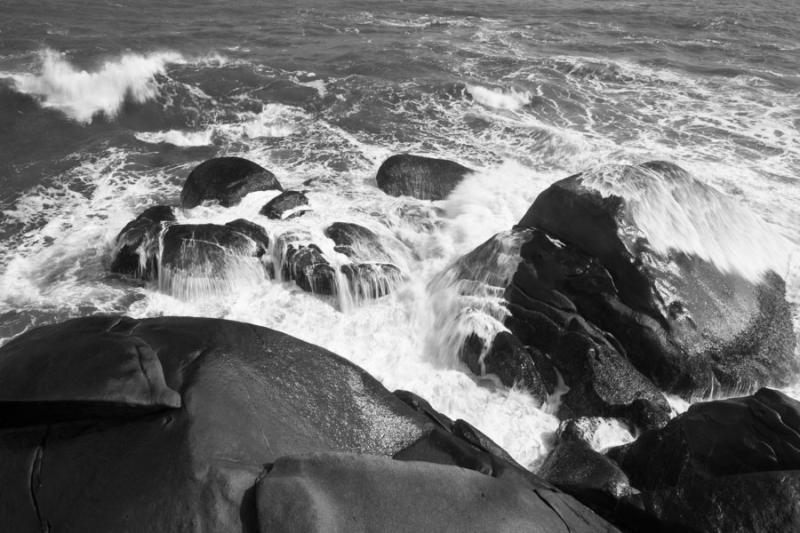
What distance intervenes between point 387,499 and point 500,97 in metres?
17.4

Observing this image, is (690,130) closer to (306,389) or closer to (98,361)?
(306,389)

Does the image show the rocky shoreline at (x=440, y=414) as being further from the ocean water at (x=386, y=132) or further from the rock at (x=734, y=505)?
the ocean water at (x=386, y=132)

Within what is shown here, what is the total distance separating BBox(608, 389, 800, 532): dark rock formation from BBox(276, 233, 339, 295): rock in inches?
218

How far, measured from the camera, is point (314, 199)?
1277 centimetres

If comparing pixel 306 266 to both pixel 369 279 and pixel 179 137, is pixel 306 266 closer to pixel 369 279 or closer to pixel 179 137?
pixel 369 279

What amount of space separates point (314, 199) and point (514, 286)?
5.70 meters

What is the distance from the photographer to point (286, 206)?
39.1 ft

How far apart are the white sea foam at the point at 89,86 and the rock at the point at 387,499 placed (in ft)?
56.0

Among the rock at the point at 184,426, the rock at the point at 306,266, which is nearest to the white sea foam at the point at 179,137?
the rock at the point at 306,266

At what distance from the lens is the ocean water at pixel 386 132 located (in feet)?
30.6

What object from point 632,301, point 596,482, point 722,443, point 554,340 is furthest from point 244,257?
point 722,443

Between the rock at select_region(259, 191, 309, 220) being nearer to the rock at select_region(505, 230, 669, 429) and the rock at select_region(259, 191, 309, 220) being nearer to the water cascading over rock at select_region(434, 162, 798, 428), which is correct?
the water cascading over rock at select_region(434, 162, 798, 428)

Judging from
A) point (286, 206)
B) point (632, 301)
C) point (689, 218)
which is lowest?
point (286, 206)

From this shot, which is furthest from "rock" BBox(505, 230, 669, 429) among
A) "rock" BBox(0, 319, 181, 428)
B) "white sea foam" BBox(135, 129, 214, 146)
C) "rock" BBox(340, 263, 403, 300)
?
"white sea foam" BBox(135, 129, 214, 146)
